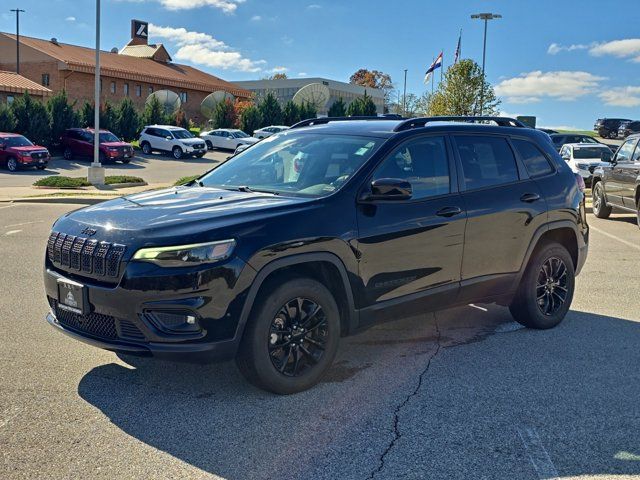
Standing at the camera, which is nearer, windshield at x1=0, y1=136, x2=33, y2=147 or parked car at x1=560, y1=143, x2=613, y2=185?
parked car at x1=560, y1=143, x2=613, y2=185

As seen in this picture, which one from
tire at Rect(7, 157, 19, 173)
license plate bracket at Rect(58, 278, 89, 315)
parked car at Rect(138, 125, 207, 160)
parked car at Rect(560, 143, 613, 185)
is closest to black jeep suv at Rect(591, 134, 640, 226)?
parked car at Rect(560, 143, 613, 185)

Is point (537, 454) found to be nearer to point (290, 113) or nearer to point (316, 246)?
point (316, 246)

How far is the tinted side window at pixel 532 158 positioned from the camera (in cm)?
607

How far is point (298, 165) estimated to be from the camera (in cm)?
521

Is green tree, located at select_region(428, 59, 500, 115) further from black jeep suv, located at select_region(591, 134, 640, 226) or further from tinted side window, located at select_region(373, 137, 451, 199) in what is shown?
tinted side window, located at select_region(373, 137, 451, 199)

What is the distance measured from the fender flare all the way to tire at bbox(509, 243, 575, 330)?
6.76 ft

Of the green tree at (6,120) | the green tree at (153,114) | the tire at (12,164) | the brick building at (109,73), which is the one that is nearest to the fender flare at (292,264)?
the tire at (12,164)

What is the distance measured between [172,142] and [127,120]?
251 inches

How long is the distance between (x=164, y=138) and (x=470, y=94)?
19373mm

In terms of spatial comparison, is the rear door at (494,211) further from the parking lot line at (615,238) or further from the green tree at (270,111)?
the green tree at (270,111)

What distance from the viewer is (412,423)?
402 centimetres

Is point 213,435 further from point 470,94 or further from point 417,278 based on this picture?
point 470,94

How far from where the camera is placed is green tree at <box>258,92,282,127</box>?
168 ft

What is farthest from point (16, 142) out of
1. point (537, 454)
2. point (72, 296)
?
point (537, 454)
